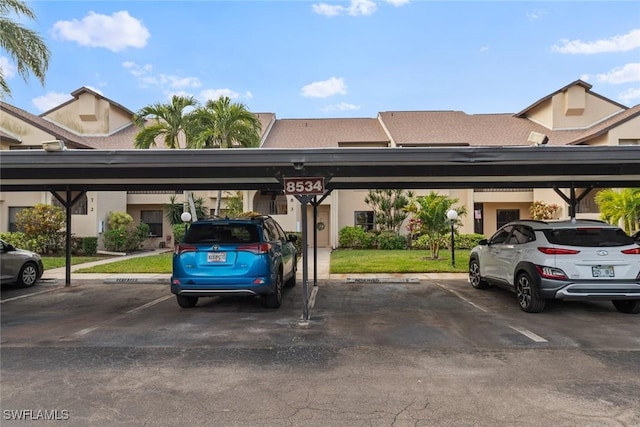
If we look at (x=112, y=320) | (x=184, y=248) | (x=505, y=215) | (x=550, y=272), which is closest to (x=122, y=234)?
(x=112, y=320)

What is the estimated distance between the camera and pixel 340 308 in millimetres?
Result: 8312

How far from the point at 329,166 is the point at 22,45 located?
894 cm

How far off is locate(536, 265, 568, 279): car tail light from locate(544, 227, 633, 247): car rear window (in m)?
0.47

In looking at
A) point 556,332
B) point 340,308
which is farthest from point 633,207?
point 340,308

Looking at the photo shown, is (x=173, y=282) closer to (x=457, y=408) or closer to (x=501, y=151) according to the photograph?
(x=457, y=408)

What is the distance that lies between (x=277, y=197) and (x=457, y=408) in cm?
2116

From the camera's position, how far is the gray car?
10523 millimetres

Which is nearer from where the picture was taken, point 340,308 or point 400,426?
point 400,426

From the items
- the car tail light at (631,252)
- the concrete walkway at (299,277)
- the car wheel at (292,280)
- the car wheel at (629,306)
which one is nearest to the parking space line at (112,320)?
the concrete walkway at (299,277)

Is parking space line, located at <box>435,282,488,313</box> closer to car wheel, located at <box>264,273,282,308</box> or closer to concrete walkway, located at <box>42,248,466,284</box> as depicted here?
concrete walkway, located at <box>42,248,466,284</box>

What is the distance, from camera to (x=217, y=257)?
292 inches

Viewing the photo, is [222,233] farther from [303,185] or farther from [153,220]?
[153,220]

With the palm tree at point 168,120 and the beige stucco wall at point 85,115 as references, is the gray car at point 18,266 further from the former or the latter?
the beige stucco wall at point 85,115

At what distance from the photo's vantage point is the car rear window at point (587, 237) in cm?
724
